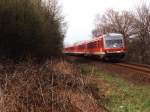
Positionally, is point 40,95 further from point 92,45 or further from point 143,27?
point 143,27

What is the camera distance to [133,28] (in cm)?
7700

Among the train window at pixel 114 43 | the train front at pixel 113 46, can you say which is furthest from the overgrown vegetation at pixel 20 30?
the train window at pixel 114 43

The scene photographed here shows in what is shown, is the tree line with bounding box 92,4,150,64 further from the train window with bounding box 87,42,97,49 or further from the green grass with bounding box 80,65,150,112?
the green grass with bounding box 80,65,150,112

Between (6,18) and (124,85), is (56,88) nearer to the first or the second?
(124,85)

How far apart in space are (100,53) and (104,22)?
188 feet

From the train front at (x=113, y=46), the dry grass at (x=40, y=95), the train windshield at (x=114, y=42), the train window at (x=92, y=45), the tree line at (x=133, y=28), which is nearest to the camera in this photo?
the dry grass at (x=40, y=95)

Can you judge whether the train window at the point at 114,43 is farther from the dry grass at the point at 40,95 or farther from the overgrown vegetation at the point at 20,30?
the dry grass at the point at 40,95

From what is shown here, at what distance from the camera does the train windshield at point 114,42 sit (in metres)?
37.3

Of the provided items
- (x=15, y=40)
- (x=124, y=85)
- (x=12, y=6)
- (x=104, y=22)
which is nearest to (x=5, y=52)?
(x=15, y=40)

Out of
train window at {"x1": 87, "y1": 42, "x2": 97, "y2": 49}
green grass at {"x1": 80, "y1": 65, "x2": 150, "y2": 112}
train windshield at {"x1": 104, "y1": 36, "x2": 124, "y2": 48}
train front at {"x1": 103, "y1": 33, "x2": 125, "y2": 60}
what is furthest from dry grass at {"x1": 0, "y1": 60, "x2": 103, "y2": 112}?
train window at {"x1": 87, "y1": 42, "x2": 97, "y2": 49}

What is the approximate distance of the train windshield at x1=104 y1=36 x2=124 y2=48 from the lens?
37.3 metres

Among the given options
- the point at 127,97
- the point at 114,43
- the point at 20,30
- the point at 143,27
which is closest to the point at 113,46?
the point at 114,43

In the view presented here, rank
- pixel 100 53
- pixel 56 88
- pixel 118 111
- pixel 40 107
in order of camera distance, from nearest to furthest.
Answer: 1. pixel 40 107
2. pixel 118 111
3. pixel 56 88
4. pixel 100 53

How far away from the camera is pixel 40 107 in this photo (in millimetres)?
11859
